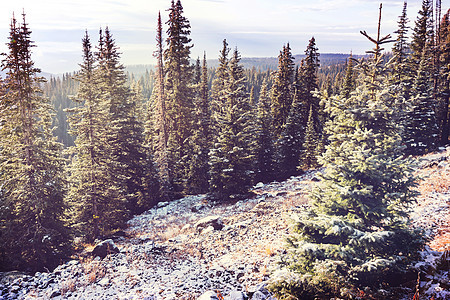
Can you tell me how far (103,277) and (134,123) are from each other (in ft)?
56.0

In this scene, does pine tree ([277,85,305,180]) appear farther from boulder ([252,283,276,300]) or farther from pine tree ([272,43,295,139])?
boulder ([252,283,276,300])

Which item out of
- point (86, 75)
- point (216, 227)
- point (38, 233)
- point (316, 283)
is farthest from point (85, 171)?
point (316, 283)

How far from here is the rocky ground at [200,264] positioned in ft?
28.2

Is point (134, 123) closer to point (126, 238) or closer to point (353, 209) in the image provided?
point (126, 238)

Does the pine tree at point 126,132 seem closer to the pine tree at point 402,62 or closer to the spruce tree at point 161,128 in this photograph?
the spruce tree at point 161,128

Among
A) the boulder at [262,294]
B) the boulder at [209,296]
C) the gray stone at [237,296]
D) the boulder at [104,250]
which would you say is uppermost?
the boulder at [262,294]

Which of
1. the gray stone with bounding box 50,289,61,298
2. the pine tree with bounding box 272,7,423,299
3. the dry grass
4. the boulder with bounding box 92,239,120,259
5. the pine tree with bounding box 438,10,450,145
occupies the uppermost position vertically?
the pine tree with bounding box 438,10,450,145

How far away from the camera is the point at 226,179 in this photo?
915 inches

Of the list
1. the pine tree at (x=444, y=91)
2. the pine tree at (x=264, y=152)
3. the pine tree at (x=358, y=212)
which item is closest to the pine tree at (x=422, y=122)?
the pine tree at (x=444, y=91)

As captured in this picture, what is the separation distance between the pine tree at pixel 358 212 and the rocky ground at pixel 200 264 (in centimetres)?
84

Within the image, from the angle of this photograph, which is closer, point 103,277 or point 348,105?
point 348,105

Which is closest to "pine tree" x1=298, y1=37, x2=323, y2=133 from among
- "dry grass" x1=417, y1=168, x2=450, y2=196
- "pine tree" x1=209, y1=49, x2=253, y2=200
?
"pine tree" x1=209, y1=49, x2=253, y2=200

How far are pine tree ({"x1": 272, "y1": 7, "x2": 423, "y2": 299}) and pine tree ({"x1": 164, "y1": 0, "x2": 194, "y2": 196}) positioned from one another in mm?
21636

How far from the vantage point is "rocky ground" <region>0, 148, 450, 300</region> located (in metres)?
8.59
